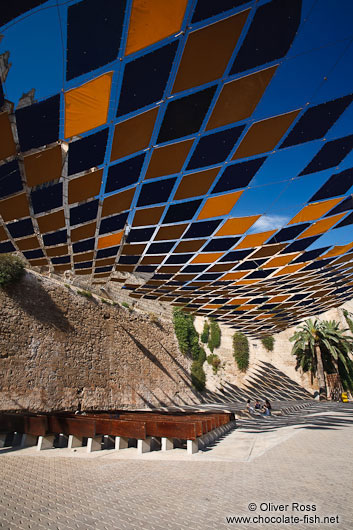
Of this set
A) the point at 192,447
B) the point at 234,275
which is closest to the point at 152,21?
the point at 192,447

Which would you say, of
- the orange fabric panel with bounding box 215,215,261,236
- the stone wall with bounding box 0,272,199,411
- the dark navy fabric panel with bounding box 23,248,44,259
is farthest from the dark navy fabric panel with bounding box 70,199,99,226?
the stone wall with bounding box 0,272,199,411

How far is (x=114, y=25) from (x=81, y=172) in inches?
92.6

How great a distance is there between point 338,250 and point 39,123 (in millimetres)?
7711

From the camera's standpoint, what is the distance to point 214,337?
75.5 feet

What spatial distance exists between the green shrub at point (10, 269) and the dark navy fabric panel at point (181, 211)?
8.52 m

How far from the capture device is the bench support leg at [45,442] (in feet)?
17.5

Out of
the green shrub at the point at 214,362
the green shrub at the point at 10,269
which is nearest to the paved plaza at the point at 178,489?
the green shrub at the point at 10,269

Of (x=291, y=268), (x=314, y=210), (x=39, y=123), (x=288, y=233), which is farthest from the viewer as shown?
(x=291, y=268)

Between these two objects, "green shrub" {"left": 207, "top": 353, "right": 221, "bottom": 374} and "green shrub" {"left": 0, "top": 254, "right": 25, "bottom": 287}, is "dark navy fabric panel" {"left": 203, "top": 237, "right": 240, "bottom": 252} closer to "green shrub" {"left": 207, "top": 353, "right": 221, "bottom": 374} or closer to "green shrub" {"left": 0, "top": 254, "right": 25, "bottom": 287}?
"green shrub" {"left": 0, "top": 254, "right": 25, "bottom": 287}

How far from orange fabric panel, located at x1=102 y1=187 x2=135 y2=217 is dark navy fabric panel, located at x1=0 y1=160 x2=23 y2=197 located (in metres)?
1.56

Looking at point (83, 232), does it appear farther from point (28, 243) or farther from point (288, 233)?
point (288, 233)

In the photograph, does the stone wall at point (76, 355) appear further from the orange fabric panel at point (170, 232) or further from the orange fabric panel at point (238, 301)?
the orange fabric panel at point (170, 232)

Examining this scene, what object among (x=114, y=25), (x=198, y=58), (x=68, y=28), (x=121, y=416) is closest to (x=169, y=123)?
(x=198, y=58)

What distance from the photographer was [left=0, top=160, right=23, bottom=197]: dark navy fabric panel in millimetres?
4674
